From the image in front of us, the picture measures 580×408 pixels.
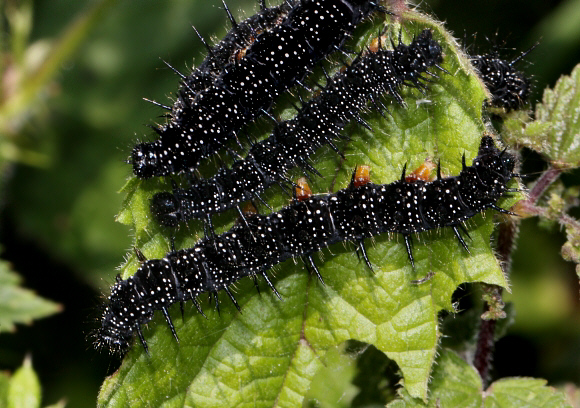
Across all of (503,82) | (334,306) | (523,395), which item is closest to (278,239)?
(334,306)

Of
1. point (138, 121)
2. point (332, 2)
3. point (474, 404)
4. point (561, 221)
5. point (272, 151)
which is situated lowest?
point (474, 404)

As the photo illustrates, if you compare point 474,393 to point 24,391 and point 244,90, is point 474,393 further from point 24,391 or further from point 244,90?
point 24,391

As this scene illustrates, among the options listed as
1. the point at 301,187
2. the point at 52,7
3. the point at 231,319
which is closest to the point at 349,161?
the point at 301,187

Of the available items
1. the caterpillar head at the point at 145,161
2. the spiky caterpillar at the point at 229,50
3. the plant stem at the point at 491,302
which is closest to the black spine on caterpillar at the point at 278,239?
the plant stem at the point at 491,302

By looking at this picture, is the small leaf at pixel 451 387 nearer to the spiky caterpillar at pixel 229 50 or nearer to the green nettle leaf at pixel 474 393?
the green nettle leaf at pixel 474 393

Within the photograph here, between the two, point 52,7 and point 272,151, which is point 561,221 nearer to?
point 272,151

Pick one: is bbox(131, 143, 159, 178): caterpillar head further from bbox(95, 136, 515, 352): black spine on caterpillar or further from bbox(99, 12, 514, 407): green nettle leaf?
bbox(95, 136, 515, 352): black spine on caterpillar
